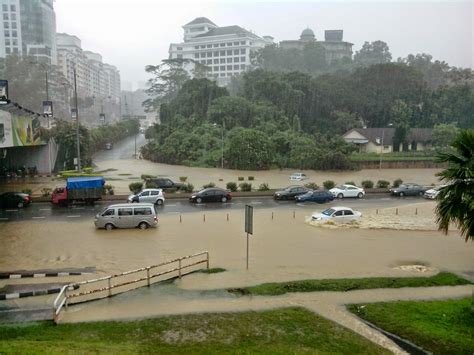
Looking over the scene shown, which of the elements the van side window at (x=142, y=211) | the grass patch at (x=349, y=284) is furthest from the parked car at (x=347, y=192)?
the grass patch at (x=349, y=284)

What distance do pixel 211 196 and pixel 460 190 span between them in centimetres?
2282

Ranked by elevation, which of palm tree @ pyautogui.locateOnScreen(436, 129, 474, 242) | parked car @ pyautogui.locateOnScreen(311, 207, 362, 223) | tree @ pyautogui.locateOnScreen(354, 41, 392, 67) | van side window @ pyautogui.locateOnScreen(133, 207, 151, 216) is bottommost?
parked car @ pyautogui.locateOnScreen(311, 207, 362, 223)

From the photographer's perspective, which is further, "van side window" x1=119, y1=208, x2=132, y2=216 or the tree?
the tree

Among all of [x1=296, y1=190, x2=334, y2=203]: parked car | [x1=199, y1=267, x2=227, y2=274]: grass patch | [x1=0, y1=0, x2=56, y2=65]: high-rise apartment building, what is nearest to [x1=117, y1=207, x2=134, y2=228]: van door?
[x1=199, y1=267, x2=227, y2=274]: grass patch

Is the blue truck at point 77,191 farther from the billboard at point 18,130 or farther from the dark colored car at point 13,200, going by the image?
the billboard at point 18,130

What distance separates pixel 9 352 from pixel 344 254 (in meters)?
15.0

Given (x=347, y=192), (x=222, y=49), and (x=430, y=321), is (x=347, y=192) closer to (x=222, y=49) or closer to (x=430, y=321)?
(x=430, y=321)

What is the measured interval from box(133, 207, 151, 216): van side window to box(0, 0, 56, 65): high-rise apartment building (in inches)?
4955

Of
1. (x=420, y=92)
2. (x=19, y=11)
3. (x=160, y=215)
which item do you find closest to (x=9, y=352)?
(x=160, y=215)

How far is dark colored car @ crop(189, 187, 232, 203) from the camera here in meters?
33.6

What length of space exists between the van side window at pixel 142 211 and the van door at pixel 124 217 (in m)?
0.26

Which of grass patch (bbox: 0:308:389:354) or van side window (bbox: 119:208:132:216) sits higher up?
van side window (bbox: 119:208:132:216)

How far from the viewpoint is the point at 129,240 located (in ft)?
71.9

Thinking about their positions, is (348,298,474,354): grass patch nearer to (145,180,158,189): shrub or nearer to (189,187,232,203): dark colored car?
(189,187,232,203): dark colored car
